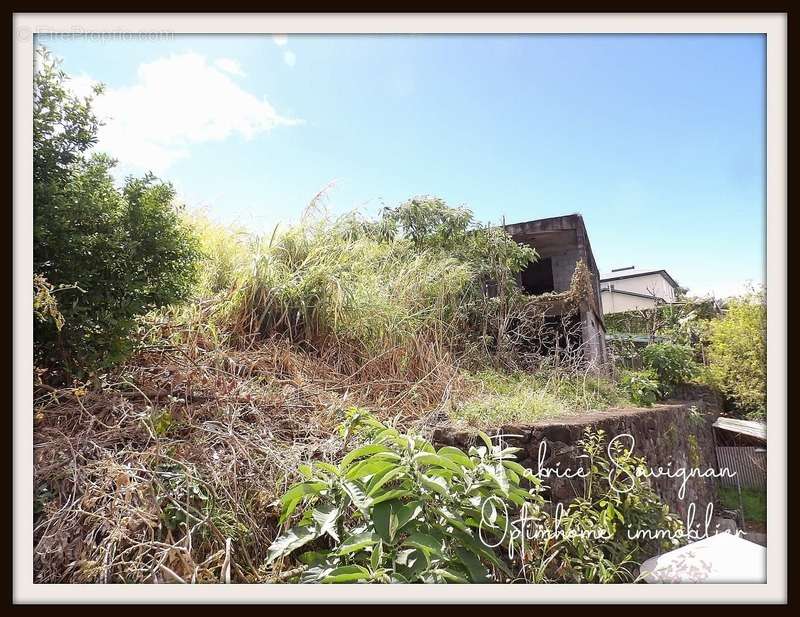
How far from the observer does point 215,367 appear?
2.07 m

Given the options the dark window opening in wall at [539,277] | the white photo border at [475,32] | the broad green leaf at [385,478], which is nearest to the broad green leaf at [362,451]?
the broad green leaf at [385,478]

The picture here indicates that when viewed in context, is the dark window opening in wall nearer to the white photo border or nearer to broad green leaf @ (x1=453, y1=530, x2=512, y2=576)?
the white photo border

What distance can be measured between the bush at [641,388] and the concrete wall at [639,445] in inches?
27.3

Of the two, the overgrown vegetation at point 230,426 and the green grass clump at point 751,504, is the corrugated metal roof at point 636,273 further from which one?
the green grass clump at point 751,504

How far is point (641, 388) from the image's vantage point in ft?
12.0

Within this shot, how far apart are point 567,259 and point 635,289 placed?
79 centimetres

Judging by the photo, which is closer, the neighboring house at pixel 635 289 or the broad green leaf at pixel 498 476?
the broad green leaf at pixel 498 476

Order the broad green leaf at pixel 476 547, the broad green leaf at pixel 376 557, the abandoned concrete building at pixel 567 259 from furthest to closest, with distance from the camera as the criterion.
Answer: the abandoned concrete building at pixel 567 259, the broad green leaf at pixel 476 547, the broad green leaf at pixel 376 557

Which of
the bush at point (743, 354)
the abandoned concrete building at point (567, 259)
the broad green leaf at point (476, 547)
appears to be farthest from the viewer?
the abandoned concrete building at point (567, 259)

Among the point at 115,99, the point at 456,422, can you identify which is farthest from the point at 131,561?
the point at 115,99

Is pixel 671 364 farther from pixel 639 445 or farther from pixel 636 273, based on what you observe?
pixel 639 445

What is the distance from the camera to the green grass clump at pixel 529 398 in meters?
2.17
